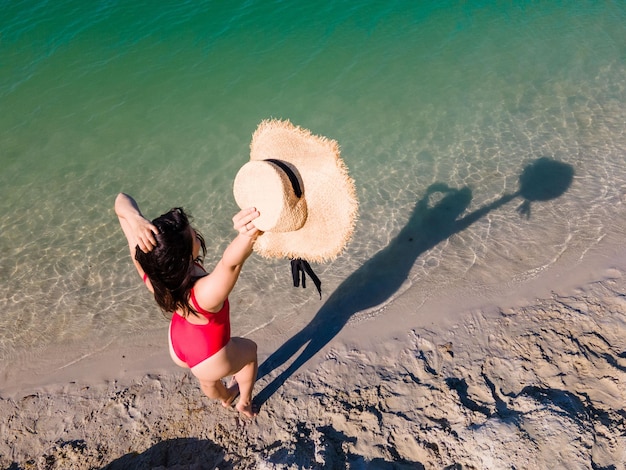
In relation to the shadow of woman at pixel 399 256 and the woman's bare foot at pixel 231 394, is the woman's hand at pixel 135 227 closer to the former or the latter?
the woman's bare foot at pixel 231 394

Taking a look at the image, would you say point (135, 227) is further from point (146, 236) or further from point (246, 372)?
point (246, 372)

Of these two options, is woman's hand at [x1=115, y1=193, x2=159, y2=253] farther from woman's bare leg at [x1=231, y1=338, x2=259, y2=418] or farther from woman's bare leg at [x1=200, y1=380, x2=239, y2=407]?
woman's bare leg at [x1=200, y1=380, x2=239, y2=407]

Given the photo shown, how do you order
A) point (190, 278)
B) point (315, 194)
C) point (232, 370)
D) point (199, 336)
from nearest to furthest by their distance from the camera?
point (190, 278)
point (315, 194)
point (199, 336)
point (232, 370)

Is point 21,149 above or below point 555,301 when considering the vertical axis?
below

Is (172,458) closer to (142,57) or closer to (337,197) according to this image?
(337,197)

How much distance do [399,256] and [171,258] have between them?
396 cm

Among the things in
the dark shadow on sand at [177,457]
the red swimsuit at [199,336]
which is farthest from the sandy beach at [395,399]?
the red swimsuit at [199,336]

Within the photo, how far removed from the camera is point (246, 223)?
211 cm

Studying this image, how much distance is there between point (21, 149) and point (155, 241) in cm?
A: 782

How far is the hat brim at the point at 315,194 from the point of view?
2.62 m

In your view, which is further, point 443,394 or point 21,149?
point 21,149

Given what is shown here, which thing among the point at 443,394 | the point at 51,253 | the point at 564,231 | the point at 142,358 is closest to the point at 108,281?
the point at 51,253

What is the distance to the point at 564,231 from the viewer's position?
5.82 metres

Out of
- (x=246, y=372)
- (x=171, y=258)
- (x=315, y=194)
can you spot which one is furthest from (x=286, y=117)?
(x=171, y=258)
